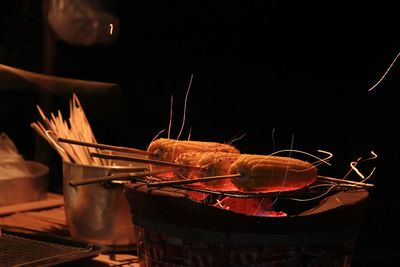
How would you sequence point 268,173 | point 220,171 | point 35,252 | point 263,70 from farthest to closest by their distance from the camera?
point 263,70, point 35,252, point 220,171, point 268,173

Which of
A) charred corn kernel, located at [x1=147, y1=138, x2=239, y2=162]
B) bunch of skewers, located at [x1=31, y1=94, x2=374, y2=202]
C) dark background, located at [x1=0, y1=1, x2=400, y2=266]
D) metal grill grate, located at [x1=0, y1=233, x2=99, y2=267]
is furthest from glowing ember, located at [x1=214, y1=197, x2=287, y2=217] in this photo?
dark background, located at [x1=0, y1=1, x2=400, y2=266]

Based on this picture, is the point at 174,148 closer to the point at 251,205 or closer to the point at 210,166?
the point at 210,166

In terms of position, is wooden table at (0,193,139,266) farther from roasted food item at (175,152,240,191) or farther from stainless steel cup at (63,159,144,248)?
roasted food item at (175,152,240,191)

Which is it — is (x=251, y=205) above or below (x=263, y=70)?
below

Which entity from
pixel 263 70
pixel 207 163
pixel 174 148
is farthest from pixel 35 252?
pixel 263 70

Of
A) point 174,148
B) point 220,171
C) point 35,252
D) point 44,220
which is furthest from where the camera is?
point 44,220

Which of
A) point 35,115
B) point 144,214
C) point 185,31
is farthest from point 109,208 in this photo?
point 35,115

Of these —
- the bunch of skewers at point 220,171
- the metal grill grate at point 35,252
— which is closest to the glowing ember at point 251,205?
the bunch of skewers at point 220,171
